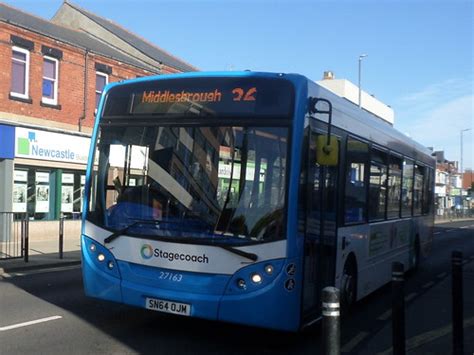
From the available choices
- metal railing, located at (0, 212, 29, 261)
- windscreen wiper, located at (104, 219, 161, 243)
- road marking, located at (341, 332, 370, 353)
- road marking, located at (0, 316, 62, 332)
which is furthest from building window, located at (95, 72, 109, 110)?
road marking, located at (341, 332, 370, 353)

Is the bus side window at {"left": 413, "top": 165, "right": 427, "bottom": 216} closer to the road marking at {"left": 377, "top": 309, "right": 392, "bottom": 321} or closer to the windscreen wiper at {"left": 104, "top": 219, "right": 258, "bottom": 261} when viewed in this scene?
the road marking at {"left": 377, "top": 309, "right": 392, "bottom": 321}

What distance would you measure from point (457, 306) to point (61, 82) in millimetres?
17452

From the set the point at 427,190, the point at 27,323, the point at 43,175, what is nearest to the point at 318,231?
the point at 27,323

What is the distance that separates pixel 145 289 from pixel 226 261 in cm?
102

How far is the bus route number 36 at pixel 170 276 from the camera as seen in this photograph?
6.07 meters

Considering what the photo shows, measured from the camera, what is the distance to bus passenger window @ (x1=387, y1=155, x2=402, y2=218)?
9.84 metres

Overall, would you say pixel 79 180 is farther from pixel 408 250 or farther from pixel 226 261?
pixel 226 261

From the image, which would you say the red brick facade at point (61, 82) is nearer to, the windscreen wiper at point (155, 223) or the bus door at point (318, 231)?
the windscreen wiper at point (155, 223)

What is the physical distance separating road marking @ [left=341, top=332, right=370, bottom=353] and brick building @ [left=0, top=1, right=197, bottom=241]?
1409cm

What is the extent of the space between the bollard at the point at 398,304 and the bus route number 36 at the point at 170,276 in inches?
87.0

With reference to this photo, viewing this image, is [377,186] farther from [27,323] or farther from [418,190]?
[27,323]

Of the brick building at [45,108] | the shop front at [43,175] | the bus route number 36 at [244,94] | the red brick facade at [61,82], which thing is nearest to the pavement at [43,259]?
the shop front at [43,175]

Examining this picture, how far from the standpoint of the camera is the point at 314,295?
6.43m

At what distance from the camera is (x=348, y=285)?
7789 millimetres
